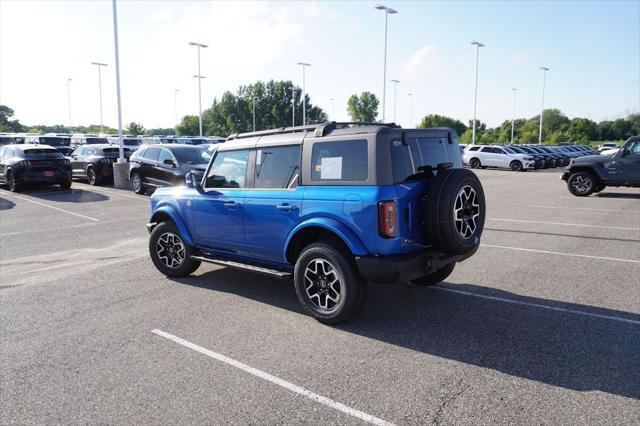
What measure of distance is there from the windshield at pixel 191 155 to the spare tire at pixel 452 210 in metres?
11.4

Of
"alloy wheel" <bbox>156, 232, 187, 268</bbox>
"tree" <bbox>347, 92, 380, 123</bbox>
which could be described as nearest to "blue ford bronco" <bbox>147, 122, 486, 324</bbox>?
"alloy wheel" <bbox>156, 232, 187, 268</bbox>

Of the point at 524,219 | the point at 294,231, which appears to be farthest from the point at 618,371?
the point at 524,219

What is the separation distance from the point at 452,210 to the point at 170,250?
3.85 metres

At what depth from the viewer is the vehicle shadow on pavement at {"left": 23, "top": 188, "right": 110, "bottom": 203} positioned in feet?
49.3

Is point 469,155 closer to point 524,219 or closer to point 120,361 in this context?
point 524,219

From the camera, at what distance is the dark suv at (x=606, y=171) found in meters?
14.5

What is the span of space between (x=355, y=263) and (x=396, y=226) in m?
0.54

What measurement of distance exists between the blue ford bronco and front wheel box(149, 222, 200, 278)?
741mm

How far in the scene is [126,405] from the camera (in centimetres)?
332

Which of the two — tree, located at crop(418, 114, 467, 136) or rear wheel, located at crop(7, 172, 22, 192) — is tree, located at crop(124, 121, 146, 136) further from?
rear wheel, located at crop(7, 172, 22, 192)

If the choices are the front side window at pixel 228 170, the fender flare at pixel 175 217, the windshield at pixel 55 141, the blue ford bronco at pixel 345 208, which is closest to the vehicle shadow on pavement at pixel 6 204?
the fender flare at pixel 175 217

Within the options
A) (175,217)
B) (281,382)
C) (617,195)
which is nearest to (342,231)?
(281,382)

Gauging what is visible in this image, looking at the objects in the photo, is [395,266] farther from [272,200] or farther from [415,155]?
[272,200]

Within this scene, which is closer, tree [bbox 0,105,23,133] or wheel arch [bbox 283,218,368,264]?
wheel arch [bbox 283,218,368,264]
